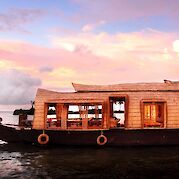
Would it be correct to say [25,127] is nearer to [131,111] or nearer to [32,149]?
[32,149]

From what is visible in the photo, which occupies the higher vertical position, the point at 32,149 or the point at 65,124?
the point at 65,124

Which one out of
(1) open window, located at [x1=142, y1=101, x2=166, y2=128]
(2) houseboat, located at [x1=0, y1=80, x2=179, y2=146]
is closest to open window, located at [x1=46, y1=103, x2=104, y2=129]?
(2) houseboat, located at [x1=0, y1=80, x2=179, y2=146]

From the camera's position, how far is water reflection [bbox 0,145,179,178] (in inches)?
543

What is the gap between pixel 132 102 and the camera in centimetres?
2058

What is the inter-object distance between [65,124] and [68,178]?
771 cm

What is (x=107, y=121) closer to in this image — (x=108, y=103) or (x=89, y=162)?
(x=108, y=103)

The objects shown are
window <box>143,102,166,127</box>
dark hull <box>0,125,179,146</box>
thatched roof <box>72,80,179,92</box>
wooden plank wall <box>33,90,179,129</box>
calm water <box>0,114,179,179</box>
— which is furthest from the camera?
window <box>143,102,166,127</box>

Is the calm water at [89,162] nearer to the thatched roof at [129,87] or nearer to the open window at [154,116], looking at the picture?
the open window at [154,116]

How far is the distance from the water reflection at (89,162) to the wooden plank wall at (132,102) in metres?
1.78

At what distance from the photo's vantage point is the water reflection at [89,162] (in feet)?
45.2

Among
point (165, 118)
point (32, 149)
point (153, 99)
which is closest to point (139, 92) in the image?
point (153, 99)

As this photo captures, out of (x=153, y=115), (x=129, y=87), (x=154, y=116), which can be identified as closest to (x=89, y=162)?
(x=129, y=87)

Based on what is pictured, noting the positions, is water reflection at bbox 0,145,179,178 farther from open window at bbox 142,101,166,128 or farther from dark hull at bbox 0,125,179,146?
open window at bbox 142,101,166,128

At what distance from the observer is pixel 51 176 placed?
1340 centimetres
